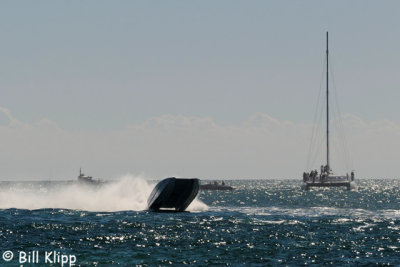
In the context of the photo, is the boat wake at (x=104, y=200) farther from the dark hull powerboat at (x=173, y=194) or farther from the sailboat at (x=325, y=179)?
the sailboat at (x=325, y=179)

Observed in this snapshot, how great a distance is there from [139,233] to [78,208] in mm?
33231

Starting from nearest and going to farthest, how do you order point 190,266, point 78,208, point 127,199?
point 190,266
point 78,208
point 127,199

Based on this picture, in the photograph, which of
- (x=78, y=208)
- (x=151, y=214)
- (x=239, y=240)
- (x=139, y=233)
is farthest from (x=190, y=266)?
(x=78, y=208)

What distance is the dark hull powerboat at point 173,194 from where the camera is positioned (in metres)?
72.8

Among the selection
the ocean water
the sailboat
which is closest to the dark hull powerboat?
the ocean water

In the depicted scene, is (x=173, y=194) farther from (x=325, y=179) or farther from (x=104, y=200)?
(x=325, y=179)

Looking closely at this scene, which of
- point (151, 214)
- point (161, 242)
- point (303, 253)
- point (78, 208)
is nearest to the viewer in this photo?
point (303, 253)

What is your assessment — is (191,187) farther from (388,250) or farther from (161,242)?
(388,250)

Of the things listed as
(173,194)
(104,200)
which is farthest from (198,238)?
(104,200)

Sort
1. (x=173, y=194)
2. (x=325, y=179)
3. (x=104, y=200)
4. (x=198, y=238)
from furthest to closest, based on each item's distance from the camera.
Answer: (x=325, y=179) → (x=104, y=200) → (x=173, y=194) → (x=198, y=238)

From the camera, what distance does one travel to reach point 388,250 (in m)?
Result: 43.5

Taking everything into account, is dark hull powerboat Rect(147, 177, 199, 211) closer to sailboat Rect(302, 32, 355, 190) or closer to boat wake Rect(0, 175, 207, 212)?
boat wake Rect(0, 175, 207, 212)

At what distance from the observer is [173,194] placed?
73938 millimetres

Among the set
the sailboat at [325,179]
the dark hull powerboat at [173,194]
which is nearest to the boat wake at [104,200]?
the dark hull powerboat at [173,194]
